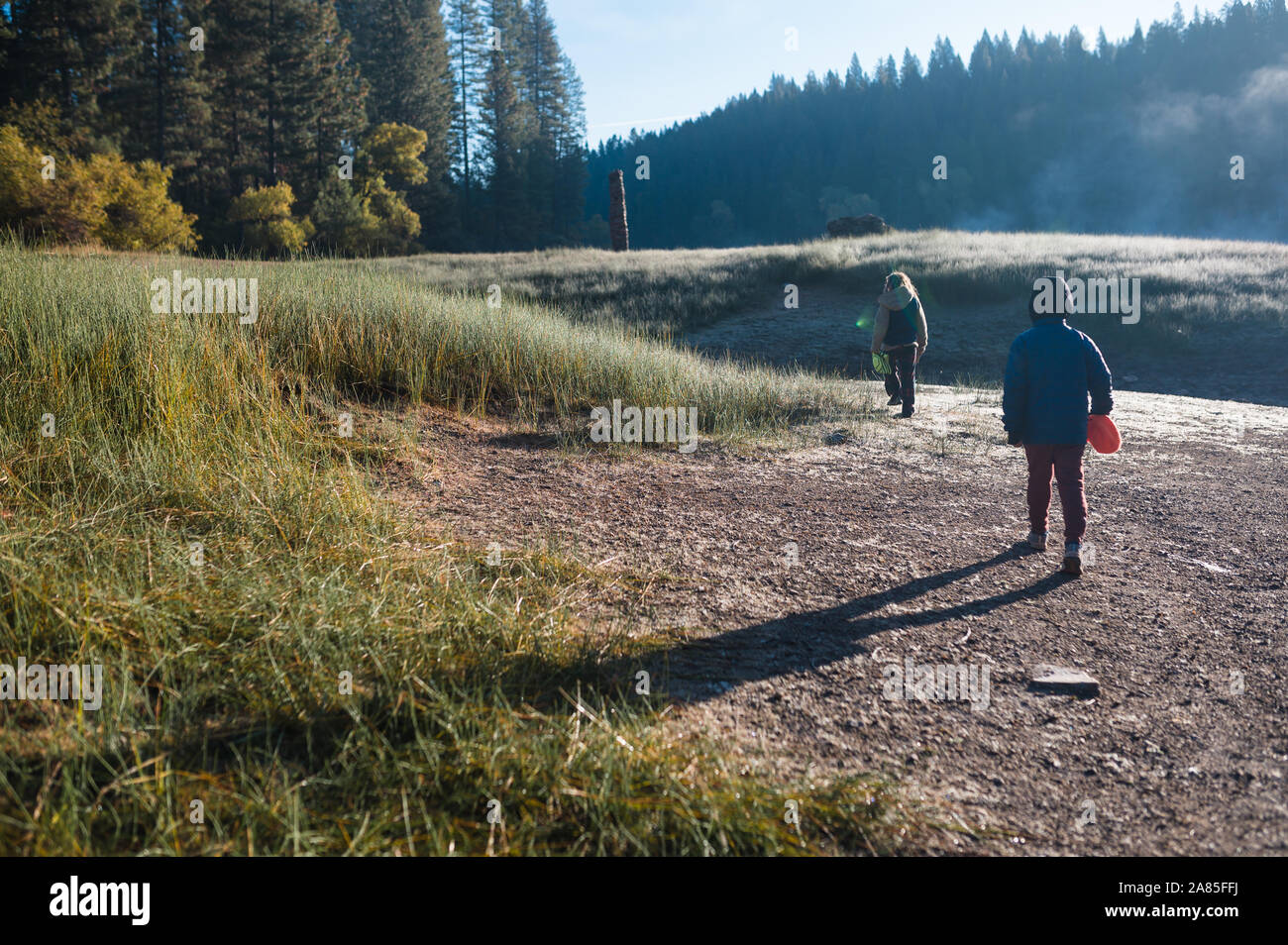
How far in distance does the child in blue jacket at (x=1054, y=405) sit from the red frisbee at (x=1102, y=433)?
14 centimetres

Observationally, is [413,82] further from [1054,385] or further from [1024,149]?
[1024,149]

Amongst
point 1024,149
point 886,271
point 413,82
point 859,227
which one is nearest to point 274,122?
point 413,82

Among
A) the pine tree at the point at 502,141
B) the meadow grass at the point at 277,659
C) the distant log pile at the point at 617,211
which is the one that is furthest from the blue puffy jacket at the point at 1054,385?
the pine tree at the point at 502,141

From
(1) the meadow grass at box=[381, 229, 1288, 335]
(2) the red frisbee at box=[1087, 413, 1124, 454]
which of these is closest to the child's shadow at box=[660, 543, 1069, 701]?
(2) the red frisbee at box=[1087, 413, 1124, 454]

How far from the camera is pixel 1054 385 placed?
498cm

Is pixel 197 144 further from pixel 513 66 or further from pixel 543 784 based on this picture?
pixel 543 784

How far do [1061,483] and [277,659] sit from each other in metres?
4.62

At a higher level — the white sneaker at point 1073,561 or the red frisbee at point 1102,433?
the red frisbee at point 1102,433

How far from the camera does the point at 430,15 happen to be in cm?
5378

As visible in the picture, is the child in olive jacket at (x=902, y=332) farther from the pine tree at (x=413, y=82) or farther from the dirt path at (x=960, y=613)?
the pine tree at (x=413, y=82)

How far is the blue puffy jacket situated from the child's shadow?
40.8 inches

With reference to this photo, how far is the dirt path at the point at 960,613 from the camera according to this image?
2658 mm

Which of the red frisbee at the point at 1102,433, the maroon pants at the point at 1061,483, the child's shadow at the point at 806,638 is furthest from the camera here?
the red frisbee at the point at 1102,433

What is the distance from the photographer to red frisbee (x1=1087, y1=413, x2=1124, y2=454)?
517cm
